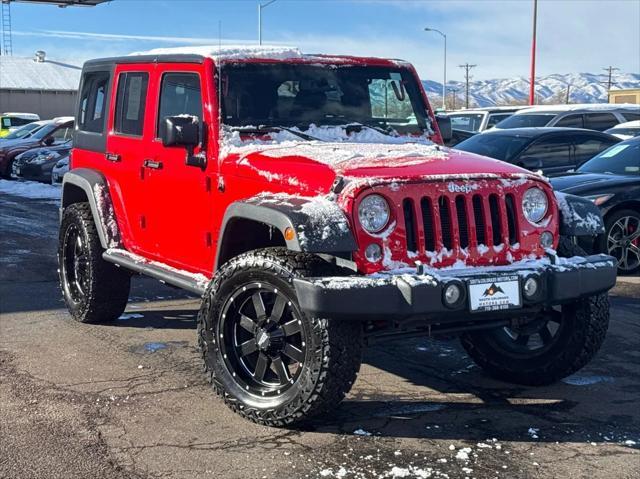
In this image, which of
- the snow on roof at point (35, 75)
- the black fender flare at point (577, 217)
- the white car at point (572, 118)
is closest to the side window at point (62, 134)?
the white car at point (572, 118)

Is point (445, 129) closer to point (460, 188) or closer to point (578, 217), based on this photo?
point (578, 217)

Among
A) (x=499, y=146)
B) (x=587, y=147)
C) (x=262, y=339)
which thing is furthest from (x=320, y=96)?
(x=587, y=147)

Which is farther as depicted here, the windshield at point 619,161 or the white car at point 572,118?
the white car at point 572,118

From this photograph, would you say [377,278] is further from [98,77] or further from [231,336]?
[98,77]

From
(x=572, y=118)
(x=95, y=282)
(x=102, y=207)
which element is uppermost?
(x=572, y=118)

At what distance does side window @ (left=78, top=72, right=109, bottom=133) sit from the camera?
23.1 ft

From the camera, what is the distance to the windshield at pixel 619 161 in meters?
10.2

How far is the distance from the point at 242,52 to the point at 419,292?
229cm

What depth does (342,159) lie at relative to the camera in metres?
4.95

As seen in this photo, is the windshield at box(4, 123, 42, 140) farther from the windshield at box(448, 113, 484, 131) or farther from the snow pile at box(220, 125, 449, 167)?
the snow pile at box(220, 125, 449, 167)

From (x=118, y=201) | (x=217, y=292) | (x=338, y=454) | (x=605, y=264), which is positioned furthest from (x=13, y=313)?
(x=605, y=264)

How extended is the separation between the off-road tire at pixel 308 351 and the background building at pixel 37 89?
61072 millimetres

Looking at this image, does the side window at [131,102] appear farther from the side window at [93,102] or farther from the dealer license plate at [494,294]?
the dealer license plate at [494,294]

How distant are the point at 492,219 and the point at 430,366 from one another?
4.74 feet
